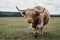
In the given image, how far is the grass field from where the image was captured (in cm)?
136

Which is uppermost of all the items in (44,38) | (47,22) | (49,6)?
(49,6)

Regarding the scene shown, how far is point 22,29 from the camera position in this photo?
55.5 inches

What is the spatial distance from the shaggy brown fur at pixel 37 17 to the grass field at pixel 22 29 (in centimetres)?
4

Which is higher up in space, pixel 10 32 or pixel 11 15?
pixel 11 15

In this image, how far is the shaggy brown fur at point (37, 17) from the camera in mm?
1386

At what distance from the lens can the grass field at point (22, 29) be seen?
1360mm

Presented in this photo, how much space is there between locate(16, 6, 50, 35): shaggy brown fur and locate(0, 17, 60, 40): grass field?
4 centimetres

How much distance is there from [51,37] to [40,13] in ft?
0.80

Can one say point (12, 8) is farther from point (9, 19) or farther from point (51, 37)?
point (51, 37)

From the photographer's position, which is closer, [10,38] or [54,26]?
[10,38]

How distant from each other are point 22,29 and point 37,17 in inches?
7.1

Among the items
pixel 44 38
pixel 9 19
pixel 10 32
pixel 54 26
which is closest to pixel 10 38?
pixel 10 32

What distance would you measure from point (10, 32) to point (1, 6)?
0.26 metres

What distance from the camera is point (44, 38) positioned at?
1.38m
